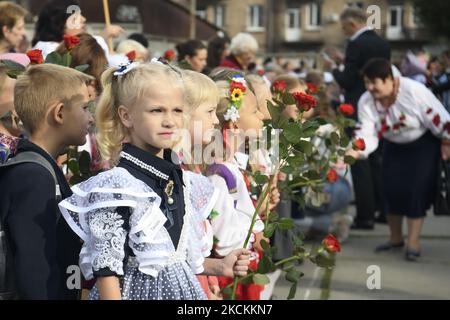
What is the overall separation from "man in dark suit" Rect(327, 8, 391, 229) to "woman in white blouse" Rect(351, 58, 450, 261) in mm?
1199

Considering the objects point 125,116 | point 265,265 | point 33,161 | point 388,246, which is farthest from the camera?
point 388,246

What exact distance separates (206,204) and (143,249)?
489 mm

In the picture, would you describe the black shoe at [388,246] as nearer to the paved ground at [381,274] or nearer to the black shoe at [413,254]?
the paved ground at [381,274]

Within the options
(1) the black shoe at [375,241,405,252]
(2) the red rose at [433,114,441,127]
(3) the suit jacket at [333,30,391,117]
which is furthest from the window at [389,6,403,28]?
(2) the red rose at [433,114,441,127]

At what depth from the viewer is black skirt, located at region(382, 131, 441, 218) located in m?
8.15

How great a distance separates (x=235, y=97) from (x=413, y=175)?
13.5 feet

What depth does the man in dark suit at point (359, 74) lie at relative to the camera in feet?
31.8

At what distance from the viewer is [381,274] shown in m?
7.48

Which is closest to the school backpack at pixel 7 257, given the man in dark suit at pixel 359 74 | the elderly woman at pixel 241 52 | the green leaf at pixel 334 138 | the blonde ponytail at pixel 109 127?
the blonde ponytail at pixel 109 127

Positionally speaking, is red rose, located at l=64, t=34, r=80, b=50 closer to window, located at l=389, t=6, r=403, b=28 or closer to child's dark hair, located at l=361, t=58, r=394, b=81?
child's dark hair, located at l=361, t=58, r=394, b=81

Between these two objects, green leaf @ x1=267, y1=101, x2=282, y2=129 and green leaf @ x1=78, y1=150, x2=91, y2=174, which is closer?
green leaf @ x1=267, y1=101, x2=282, y2=129

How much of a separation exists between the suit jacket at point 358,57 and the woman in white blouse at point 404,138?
1.49 m

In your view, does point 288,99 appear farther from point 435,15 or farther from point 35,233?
point 435,15

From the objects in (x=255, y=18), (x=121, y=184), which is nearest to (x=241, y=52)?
(x=121, y=184)
